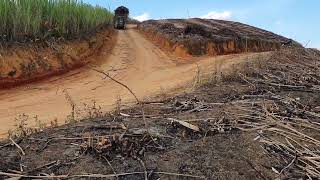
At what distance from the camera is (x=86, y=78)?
432 inches

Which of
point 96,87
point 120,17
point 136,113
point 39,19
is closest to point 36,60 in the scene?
point 39,19

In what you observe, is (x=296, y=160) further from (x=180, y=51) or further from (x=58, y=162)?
(x=180, y=51)

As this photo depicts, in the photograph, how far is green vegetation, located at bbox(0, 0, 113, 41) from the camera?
1080 centimetres

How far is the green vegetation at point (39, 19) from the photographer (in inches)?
425

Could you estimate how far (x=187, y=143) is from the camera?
4652mm

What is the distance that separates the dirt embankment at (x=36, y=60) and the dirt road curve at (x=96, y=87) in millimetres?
251

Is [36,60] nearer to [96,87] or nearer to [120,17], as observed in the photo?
[96,87]

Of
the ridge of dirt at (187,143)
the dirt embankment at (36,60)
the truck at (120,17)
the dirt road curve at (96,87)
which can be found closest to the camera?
the ridge of dirt at (187,143)

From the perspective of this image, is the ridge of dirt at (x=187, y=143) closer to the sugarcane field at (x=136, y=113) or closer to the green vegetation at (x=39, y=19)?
the sugarcane field at (x=136, y=113)

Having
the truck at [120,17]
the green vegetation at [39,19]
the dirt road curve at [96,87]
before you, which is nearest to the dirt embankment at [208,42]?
the dirt road curve at [96,87]

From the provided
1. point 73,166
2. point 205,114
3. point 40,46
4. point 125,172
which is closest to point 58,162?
point 73,166

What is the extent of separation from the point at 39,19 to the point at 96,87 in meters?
2.59

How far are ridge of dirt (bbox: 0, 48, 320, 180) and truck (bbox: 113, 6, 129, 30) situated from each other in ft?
77.2

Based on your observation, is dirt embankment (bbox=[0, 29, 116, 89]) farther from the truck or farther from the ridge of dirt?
the truck
